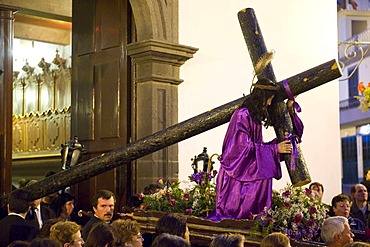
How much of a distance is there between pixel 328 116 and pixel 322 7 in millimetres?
1695

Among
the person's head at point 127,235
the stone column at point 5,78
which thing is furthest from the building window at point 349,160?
the person's head at point 127,235

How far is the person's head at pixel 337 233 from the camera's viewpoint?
613 cm

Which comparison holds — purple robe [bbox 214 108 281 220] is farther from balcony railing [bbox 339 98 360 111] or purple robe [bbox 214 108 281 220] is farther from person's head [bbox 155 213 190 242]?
balcony railing [bbox 339 98 360 111]

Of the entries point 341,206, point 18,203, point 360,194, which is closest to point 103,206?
point 18,203

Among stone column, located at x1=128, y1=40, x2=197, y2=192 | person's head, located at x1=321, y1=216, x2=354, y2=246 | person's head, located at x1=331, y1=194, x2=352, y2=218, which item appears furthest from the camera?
stone column, located at x1=128, y1=40, x2=197, y2=192

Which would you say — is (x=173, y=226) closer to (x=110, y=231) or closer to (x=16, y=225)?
(x=110, y=231)

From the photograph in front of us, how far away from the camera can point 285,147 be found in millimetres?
7125

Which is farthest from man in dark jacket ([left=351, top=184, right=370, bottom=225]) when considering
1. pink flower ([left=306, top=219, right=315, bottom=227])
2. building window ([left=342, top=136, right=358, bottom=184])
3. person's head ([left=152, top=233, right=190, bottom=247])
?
building window ([left=342, top=136, right=358, bottom=184])

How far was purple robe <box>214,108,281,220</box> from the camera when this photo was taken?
7070 mm

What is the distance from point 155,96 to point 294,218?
4.04 meters

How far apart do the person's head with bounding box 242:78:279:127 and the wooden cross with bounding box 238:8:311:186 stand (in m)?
0.13

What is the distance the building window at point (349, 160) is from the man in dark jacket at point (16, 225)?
106ft

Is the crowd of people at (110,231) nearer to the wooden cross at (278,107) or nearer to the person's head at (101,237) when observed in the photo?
the person's head at (101,237)

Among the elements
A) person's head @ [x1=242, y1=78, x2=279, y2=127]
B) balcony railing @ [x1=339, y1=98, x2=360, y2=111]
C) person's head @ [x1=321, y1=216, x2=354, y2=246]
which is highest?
balcony railing @ [x1=339, y1=98, x2=360, y2=111]
